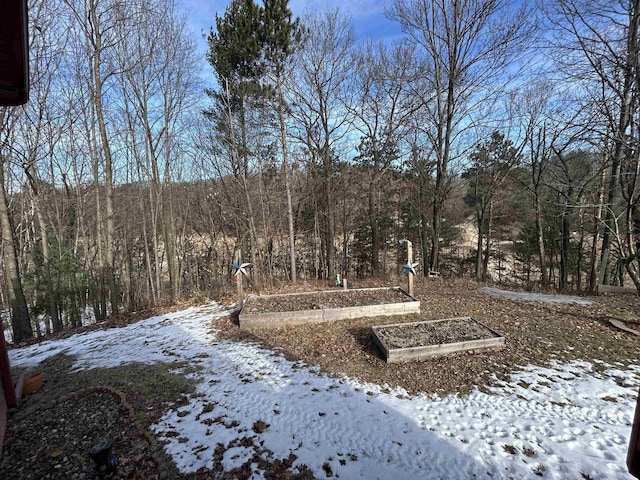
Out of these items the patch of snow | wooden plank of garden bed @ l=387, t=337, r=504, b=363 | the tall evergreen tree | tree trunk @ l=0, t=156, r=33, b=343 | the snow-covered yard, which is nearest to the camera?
the snow-covered yard

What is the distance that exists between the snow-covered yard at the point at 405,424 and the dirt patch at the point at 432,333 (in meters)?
0.93

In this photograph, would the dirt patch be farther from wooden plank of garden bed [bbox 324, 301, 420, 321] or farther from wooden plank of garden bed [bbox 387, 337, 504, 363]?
wooden plank of garden bed [bbox 324, 301, 420, 321]

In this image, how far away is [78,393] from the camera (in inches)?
146

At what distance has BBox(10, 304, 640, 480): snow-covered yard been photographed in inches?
104

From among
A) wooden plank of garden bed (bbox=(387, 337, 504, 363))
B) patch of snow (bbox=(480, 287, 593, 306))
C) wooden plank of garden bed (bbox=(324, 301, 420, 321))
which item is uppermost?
wooden plank of garden bed (bbox=(324, 301, 420, 321))

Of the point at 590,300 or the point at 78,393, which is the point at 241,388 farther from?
the point at 590,300

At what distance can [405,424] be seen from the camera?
10.6 ft

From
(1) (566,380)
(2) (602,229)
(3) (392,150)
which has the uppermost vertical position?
(3) (392,150)

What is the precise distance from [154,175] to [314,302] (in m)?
7.01

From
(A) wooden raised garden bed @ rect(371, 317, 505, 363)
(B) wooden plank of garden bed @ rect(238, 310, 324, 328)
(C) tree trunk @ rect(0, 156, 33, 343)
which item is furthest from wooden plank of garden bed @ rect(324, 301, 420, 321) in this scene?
(C) tree trunk @ rect(0, 156, 33, 343)

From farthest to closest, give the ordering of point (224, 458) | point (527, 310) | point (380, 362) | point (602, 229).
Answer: point (602, 229), point (527, 310), point (380, 362), point (224, 458)

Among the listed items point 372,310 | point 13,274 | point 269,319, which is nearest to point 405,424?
point 372,310

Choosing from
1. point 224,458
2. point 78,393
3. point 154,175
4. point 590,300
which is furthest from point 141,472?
point 590,300

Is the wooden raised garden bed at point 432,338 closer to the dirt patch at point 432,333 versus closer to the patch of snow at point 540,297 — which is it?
the dirt patch at point 432,333
